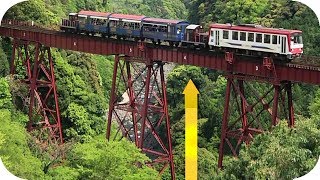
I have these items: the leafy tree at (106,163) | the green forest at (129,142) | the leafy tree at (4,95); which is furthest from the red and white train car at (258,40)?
the leafy tree at (4,95)

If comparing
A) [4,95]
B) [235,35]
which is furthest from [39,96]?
[235,35]

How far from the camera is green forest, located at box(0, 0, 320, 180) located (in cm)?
1939

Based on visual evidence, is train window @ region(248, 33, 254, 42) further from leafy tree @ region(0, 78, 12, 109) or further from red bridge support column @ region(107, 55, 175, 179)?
leafy tree @ region(0, 78, 12, 109)

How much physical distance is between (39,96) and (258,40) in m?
14.4

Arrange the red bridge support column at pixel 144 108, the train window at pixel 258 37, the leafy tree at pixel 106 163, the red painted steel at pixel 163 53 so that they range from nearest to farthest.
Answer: the leafy tree at pixel 106 163
the red painted steel at pixel 163 53
the train window at pixel 258 37
the red bridge support column at pixel 144 108

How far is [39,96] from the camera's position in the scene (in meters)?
34.6

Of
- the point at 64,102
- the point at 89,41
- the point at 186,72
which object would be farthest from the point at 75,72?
the point at 89,41

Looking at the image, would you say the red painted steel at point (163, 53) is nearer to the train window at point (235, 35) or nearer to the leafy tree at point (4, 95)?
the train window at point (235, 35)

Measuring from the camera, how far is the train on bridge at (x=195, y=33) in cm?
2405

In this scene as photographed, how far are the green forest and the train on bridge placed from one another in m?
2.96

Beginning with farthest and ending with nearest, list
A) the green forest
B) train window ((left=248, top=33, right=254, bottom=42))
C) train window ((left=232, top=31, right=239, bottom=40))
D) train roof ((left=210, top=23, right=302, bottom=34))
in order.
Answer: train window ((left=232, top=31, right=239, bottom=40)) < train window ((left=248, top=33, right=254, bottom=42)) < train roof ((left=210, top=23, right=302, bottom=34)) < the green forest

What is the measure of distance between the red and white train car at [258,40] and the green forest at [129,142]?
8.88 feet

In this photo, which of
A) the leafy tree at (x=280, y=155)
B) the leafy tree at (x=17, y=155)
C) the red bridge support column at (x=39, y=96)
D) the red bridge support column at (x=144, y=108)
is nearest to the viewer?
the leafy tree at (x=280, y=155)

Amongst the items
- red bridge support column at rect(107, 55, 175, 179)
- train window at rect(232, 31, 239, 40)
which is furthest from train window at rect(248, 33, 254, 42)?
red bridge support column at rect(107, 55, 175, 179)
